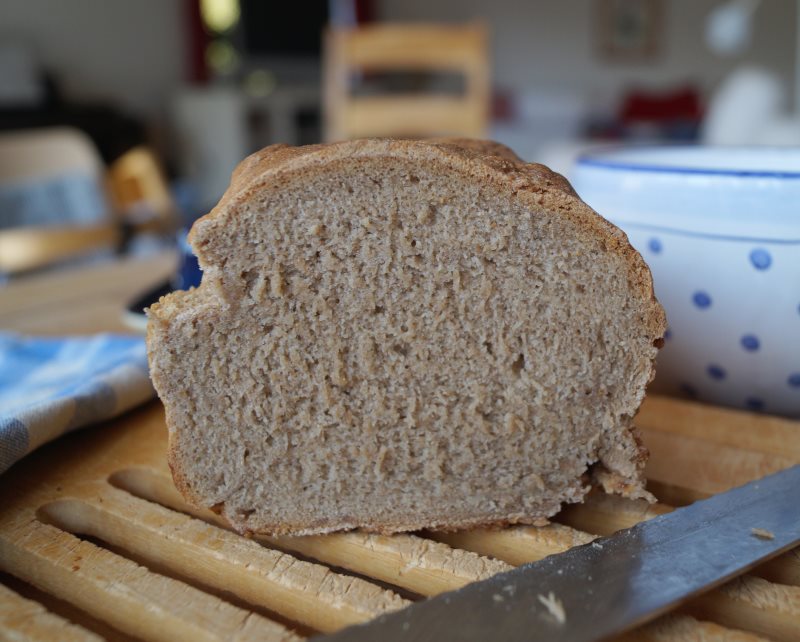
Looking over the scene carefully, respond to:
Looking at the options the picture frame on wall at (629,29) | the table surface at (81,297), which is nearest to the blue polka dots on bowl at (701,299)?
the table surface at (81,297)

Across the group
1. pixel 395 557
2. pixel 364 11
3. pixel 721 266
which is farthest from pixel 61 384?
pixel 364 11

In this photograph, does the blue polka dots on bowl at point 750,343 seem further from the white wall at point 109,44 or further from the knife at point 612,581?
the white wall at point 109,44

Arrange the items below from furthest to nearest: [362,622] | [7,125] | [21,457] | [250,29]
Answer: [250,29]
[7,125]
[21,457]
[362,622]

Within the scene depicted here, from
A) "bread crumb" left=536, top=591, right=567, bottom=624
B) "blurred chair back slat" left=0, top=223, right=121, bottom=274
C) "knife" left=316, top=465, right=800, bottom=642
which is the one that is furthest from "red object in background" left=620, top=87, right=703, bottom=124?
"bread crumb" left=536, top=591, right=567, bottom=624

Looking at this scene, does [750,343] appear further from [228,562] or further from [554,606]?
[228,562]

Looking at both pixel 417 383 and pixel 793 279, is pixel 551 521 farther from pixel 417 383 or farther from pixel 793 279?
pixel 793 279

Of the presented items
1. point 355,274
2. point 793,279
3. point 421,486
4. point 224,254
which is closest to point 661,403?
point 793,279
